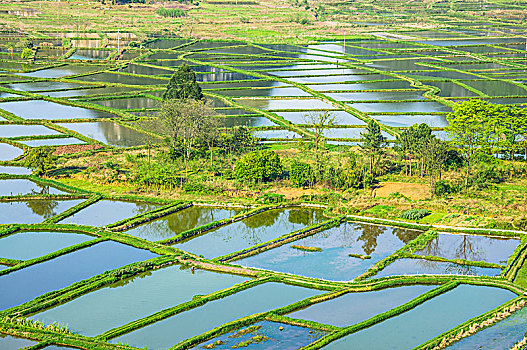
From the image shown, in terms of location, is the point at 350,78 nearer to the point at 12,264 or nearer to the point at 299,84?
the point at 299,84

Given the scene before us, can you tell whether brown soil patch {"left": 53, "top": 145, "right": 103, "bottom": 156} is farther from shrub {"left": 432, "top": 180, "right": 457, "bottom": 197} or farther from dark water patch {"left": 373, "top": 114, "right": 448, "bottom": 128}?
shrub {"left": 432, "top": 180, "right": 457, "bottom": 197}

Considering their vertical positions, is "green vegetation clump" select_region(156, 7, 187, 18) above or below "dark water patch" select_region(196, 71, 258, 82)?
above

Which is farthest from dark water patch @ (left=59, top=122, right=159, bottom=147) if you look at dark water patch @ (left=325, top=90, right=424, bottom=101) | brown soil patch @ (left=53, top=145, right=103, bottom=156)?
dark water patch @ (left=325, top=90, right=424, bottom=101)

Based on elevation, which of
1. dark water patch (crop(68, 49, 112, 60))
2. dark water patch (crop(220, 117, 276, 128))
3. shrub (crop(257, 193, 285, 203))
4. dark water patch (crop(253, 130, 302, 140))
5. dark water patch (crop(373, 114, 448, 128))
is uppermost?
dark water patch (crop(68, 49, 112, 60))

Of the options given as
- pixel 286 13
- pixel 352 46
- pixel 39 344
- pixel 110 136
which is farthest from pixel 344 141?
pixel 286 13

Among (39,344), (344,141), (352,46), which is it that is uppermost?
(352,46)

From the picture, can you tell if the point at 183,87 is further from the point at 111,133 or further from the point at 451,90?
the point at 451,90
